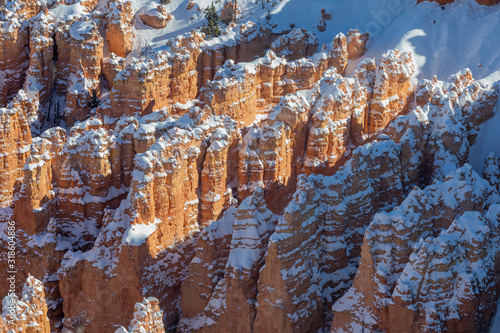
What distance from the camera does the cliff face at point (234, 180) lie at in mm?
40800

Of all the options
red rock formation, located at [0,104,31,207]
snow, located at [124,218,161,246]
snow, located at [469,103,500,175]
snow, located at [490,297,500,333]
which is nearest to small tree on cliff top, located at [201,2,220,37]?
red rock formation, located at [0,104,31,207]

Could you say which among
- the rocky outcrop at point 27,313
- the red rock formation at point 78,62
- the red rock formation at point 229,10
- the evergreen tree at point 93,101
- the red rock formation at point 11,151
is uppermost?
the red rock formation at point 229,10

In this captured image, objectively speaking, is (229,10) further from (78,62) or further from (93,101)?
(93,101)

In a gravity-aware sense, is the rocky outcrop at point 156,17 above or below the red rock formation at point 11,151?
above

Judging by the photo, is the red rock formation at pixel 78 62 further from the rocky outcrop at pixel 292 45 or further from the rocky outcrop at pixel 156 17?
the rocky outcrop at pixel 292 45

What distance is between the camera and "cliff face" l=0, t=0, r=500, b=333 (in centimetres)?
4080

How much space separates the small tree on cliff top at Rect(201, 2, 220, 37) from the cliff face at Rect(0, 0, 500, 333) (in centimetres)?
103

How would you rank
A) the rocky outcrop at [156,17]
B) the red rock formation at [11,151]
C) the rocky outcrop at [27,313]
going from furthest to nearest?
the rocky outcrop at [156,17], the red rock formation at [11,151], the rocky outcrop at [27,313]

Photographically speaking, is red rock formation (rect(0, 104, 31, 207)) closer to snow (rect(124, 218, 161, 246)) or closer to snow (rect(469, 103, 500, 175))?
snow (rect(124, 218, 161, 246))

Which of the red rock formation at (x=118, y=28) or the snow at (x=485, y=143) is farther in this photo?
the red rock formation at (x=118, y=28)

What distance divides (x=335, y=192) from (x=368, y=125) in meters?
12.8

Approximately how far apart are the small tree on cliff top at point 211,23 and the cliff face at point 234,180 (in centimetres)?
103

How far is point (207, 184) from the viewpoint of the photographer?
5150 cm

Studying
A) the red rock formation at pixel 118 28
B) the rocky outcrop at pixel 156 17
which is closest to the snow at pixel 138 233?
the red rock formation at pixel 118 28
